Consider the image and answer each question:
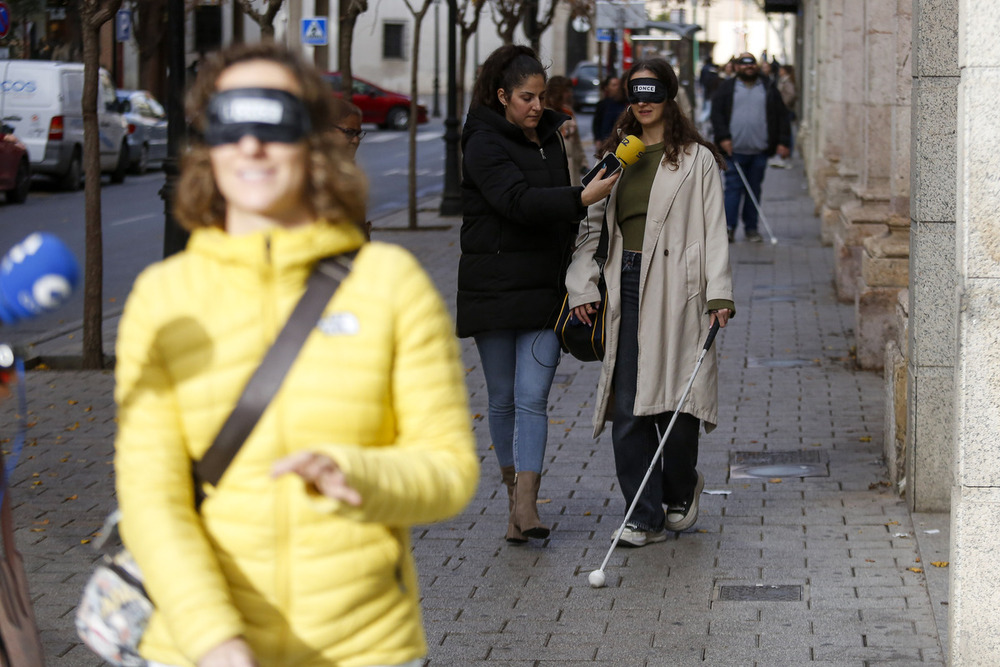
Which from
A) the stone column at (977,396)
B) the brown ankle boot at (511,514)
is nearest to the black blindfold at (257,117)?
the stone column at (977,396)

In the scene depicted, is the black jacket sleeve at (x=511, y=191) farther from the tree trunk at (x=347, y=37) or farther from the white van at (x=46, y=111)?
the white van at (x=46, y=111)

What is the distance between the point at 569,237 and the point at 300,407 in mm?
4084

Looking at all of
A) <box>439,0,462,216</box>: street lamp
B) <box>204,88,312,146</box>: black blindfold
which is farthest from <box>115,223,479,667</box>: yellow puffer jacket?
<box>439,0,462,216</box>: street lamp

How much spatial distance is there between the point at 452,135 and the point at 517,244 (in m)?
14.4

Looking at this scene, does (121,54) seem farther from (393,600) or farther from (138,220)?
(393,600)

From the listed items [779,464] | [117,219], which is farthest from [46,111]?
[779,464]

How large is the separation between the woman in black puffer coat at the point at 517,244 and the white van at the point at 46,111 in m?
20.7

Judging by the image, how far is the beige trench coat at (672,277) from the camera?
6.09m

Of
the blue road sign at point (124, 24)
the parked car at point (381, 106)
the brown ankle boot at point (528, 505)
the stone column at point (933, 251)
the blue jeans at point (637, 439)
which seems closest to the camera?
the blue jeans at point (637, 439)

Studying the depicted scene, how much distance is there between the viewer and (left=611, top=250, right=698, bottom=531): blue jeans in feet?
20.4

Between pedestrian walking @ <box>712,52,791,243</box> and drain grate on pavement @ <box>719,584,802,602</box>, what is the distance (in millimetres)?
11847

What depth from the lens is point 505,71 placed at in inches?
242

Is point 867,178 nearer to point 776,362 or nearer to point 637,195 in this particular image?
point 776,362

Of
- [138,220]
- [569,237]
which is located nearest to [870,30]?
[569,237]
